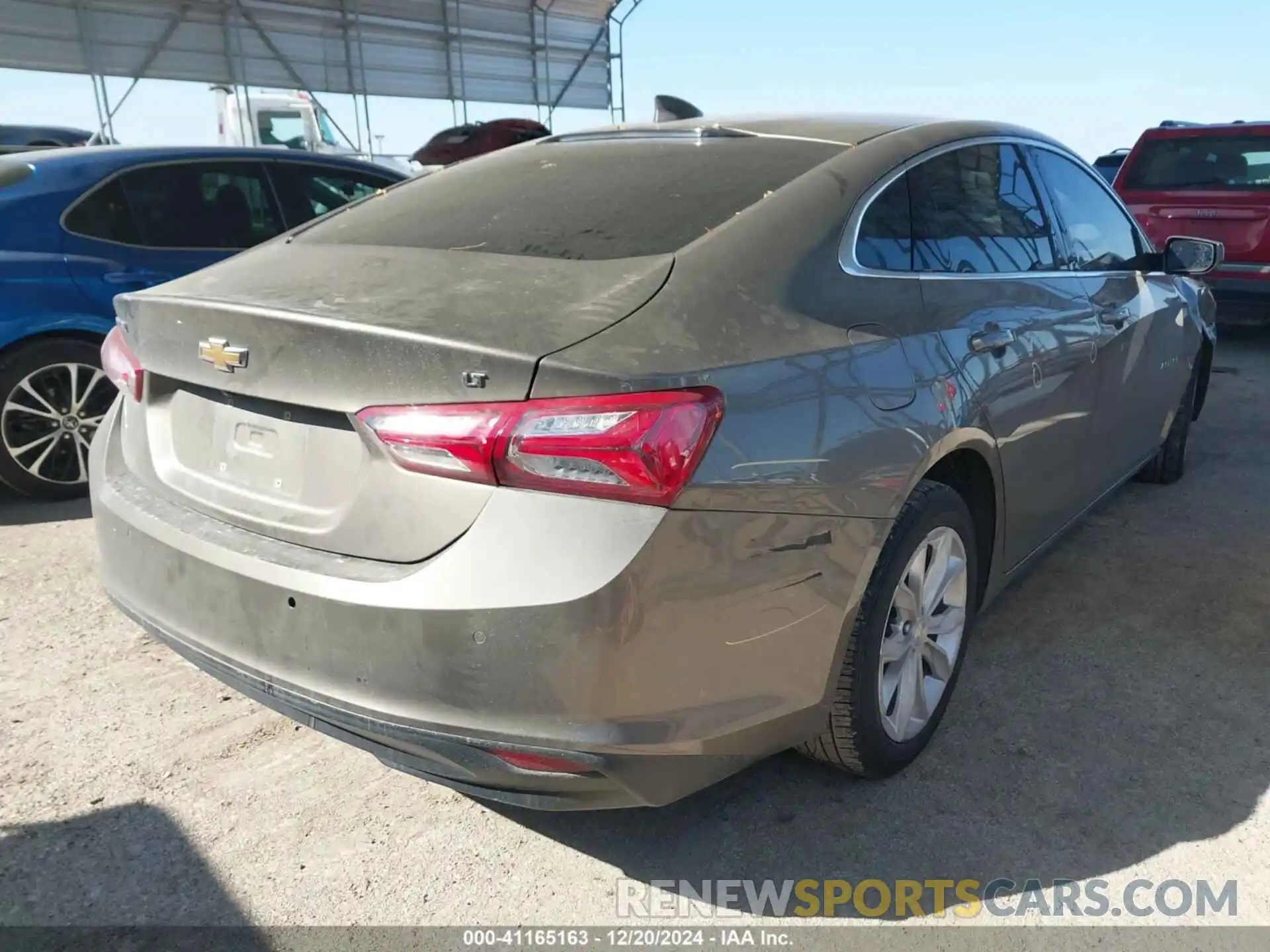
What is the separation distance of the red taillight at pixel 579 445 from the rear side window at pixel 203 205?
11.9 ft

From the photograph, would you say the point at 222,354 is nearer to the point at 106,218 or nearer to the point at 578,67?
the point at 106,218

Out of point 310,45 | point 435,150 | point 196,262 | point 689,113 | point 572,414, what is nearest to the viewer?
point 572,414

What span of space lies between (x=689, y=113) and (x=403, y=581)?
228 cm

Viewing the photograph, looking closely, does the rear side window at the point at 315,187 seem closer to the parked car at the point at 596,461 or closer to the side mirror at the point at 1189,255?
the parked car at the point at 596,461

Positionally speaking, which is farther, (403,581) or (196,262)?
(196,262)

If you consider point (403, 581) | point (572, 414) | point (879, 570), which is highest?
point (572, 414)

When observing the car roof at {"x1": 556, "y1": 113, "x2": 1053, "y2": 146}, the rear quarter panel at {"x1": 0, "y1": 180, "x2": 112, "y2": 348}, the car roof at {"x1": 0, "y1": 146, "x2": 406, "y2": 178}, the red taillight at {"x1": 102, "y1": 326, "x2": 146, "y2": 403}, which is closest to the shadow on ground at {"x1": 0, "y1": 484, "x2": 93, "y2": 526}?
the rear quarter panel at {"x1": 0, "y1": 180, "x2": 112, "y2": 348}

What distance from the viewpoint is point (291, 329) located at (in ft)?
6.35

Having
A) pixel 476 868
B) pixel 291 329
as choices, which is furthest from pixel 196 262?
pixel 476 868

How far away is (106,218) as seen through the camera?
4.56 m

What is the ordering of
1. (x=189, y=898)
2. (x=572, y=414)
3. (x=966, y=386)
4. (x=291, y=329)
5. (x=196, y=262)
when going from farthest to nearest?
(x=196, y=262) → (x=966, y=386) → (x=189, y=898) → (x=291, y=329) → (x=572, y=414)

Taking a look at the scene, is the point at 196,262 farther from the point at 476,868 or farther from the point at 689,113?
the point at 476,868

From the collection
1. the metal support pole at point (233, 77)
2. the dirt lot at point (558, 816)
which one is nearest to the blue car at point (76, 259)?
the dirt lot at point (558, 816)

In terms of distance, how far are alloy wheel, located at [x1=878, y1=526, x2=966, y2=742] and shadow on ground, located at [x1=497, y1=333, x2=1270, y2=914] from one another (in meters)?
0.18
